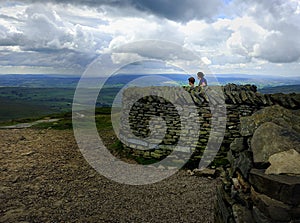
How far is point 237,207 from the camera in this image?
13.8ft

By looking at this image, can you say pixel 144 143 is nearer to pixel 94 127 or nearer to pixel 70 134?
pixel 70 134

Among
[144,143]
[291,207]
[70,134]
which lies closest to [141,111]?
[144,143]

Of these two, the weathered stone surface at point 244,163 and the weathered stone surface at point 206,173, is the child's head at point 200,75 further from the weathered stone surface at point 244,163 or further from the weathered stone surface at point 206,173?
the weathered stone surface at point 244,163

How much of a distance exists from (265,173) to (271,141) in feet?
1.89

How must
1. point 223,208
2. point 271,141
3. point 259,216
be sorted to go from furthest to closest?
1. point 223,208
2. point 271,141
3. point 259,216

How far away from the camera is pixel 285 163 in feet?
11.3

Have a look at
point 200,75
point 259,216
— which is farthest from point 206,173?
point 259,216

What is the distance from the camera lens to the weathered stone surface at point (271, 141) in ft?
12.2

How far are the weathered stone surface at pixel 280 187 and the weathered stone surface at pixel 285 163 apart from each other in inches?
4.2

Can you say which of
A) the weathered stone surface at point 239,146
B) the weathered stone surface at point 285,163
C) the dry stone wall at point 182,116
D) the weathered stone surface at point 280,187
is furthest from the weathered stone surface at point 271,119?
the dry stone wall at point 182,116

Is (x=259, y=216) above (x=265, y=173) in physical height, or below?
below

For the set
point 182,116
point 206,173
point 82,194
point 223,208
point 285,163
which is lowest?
point 82,194

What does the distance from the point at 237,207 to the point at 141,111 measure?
345 inches

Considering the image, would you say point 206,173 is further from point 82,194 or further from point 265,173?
point 265,173
